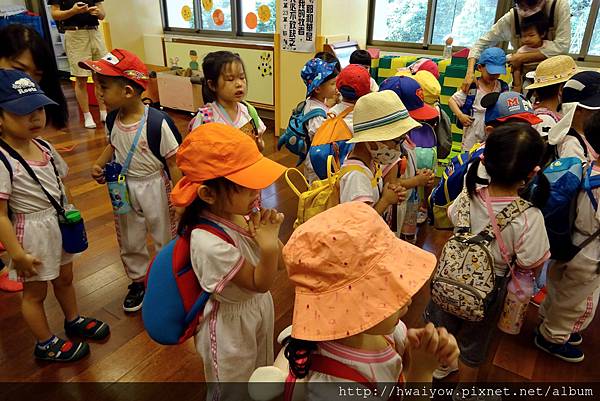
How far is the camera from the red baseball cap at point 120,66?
1740 millimetres

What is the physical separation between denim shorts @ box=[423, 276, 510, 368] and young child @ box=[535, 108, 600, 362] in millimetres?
450

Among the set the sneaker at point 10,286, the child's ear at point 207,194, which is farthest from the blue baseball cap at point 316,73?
the sneaker at point 10,286

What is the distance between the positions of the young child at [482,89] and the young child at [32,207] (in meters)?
2.55

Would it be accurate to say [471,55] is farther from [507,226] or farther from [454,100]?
[507,226]

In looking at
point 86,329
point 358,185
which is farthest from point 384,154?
point 86,329

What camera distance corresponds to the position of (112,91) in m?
1.79

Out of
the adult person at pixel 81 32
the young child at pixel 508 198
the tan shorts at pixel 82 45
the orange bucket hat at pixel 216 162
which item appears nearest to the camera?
the orange bucket hat at pixel 216 162

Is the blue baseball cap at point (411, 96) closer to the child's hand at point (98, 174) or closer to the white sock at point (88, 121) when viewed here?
the child's hand at point (98, 174)

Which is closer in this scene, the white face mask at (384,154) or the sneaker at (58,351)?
the white face mask at (384,154)

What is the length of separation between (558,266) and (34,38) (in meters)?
2.50

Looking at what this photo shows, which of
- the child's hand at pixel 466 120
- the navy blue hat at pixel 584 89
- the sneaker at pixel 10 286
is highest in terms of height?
the navy blue hat at pixel 584 89

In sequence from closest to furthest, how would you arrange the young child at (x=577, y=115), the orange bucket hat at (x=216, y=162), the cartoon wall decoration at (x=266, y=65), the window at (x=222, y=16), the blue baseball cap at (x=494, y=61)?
1. the orange bucket hat at (x=216, y=162)
2. the young child at (x=577, y=115)
3. the blue baseball cap at (x=494, y=61)
4. the cartoon wall decoration at (x=266, y=65)
5. the window at (x=222, y=16)

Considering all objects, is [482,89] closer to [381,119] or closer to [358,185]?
[381,119]

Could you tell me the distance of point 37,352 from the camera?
1.78 m
